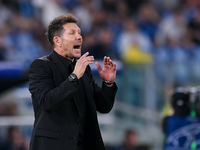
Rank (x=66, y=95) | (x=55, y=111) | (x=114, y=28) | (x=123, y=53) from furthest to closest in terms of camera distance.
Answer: (x=114, y=28) < (x=123, y=53) < (x=55, y=111) < (x=66, y=95)

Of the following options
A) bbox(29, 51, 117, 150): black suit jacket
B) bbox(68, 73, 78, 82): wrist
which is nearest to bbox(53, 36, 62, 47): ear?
bbox(29, 51, 117, 150): black suit jacket

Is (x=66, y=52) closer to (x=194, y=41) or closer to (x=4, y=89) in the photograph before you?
(x=4, y=89)

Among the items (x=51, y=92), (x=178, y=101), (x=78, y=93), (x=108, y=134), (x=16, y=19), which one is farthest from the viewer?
(x=16, y=19)

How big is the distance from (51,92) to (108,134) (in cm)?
435

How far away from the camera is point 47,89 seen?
2.65m

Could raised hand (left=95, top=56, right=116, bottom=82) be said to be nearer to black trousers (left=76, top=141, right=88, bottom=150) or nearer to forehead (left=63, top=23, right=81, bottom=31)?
forehead (left=63, top=23, right=81, bottom=31)

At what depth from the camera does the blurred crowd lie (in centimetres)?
786

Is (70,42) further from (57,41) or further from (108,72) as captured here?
(108,72)

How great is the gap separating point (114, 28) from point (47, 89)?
6.51 metres

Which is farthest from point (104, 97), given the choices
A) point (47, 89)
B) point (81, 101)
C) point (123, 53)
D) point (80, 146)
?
point (123, 53)

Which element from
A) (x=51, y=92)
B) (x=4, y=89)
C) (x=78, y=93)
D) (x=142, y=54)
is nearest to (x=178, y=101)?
(x=78, y=93)

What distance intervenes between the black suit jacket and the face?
4.2 inches

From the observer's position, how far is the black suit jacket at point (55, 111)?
261 cm

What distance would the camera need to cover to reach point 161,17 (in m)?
9.72
